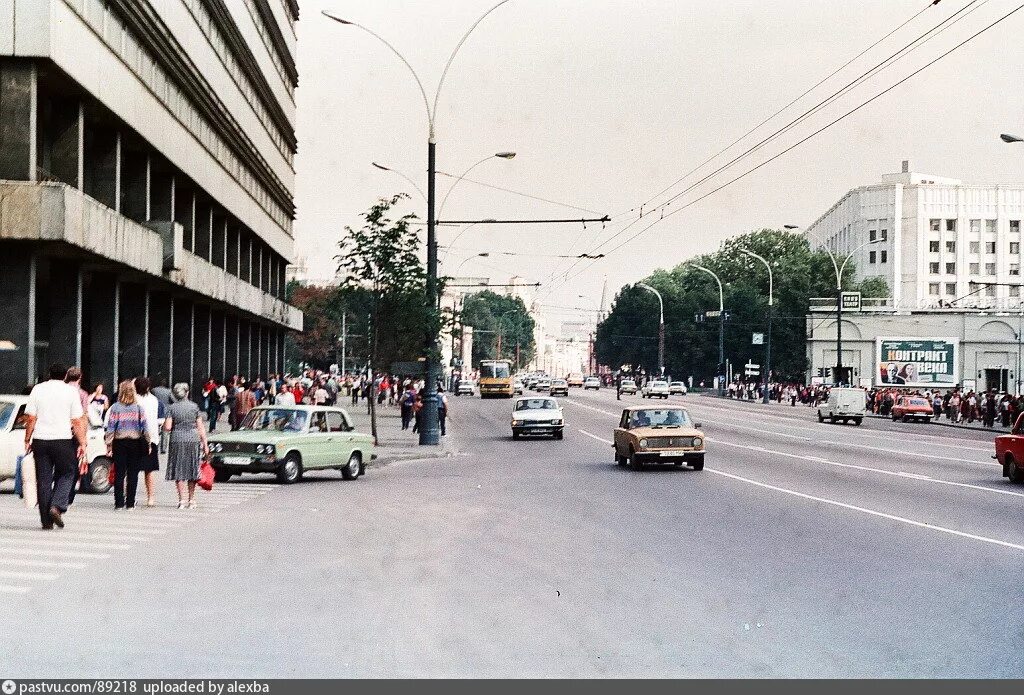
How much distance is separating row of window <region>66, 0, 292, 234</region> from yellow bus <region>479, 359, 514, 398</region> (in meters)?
45.1

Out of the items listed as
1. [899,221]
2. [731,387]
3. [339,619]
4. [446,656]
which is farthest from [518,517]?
[899,221]

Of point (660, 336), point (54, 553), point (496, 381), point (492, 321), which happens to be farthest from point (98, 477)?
point (492, 321)

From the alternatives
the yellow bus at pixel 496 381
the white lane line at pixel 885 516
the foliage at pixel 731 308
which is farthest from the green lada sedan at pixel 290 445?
the foliage at pixel 731 308

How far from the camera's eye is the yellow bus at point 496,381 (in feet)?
358

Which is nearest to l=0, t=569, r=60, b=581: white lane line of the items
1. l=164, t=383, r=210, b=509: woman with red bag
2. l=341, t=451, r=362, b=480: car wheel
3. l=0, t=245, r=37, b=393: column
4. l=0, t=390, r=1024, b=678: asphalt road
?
l=0, t=390, r=1024, b=678: asphalt road

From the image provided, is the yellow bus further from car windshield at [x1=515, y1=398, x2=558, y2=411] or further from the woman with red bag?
the woman with red bag

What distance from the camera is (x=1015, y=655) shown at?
812 cm

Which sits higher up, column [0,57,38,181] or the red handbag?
column [0,57,38,181]

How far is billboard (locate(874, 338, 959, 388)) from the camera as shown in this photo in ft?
322

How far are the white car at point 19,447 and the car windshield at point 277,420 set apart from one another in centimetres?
427

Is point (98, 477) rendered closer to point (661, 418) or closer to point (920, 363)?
point (661, 418)

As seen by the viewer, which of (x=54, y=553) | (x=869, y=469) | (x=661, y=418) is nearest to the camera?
(x=54, y=553)

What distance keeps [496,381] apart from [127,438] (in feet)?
298

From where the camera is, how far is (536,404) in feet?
151
